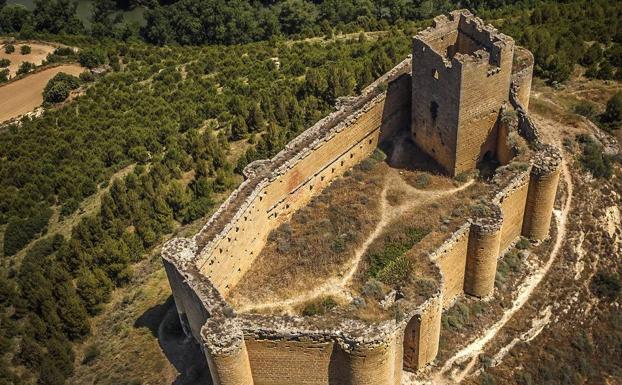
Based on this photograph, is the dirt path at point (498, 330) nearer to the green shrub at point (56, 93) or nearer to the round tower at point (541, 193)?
the round tower at point (541, 193)

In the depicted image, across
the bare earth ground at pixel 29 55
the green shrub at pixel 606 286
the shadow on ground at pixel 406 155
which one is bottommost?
the green shrub at pixel 606 286

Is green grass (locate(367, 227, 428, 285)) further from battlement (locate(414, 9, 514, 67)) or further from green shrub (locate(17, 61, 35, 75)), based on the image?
green shrub (locate(17, 61, 35, 75))

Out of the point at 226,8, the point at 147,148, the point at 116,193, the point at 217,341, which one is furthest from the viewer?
the point at 226,8

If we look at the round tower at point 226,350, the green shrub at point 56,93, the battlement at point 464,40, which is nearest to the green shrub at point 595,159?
the battlement at point 464,40

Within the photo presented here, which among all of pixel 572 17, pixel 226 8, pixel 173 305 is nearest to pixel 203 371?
pixel 173 305

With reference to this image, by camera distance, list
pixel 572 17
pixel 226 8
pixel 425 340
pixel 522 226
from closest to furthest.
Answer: pixel 425 340
pixel 522 226
pixel 572 17
pixel 226 8

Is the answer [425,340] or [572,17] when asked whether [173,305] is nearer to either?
[425,340]

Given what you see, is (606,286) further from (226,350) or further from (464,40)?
(226,350)

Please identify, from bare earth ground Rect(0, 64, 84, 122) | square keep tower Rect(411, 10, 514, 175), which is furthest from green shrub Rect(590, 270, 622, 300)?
bare earth ground Rect(0, 64, 84, 122)
